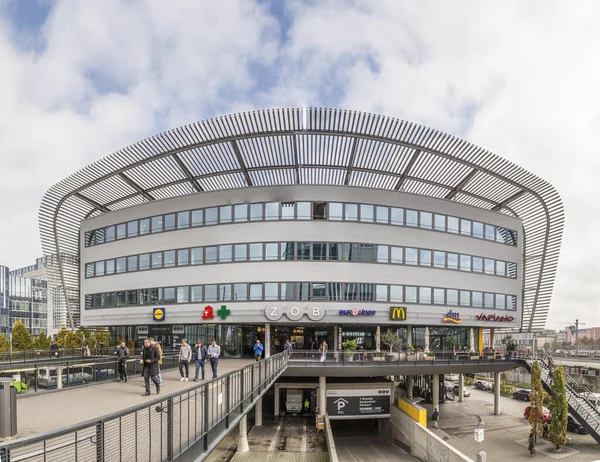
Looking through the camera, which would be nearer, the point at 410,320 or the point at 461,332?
the point at 410,320

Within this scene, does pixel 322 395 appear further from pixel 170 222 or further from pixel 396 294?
pixel 170 222

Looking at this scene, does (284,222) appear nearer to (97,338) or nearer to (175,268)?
(175,268)

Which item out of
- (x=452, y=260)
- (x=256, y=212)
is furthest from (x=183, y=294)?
(x=452, y=260)

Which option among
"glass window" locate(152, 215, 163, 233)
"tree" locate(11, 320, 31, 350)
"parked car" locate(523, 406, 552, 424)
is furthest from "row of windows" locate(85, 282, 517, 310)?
"tree" locate(11, 320, 31, 350)

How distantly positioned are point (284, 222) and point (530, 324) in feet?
119

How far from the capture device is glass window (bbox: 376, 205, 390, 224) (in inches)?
1524

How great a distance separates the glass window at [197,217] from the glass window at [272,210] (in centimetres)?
569


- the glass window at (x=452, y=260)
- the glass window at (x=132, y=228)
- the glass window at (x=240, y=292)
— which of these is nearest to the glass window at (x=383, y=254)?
the glass window at (x=452, y=260)

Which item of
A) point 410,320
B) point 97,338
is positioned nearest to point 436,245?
point 410,320

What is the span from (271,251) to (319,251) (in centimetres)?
373

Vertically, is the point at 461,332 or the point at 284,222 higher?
the point at 284,222

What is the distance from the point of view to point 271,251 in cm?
3741

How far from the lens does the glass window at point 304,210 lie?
124 ft

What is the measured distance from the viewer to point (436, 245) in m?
40.2
